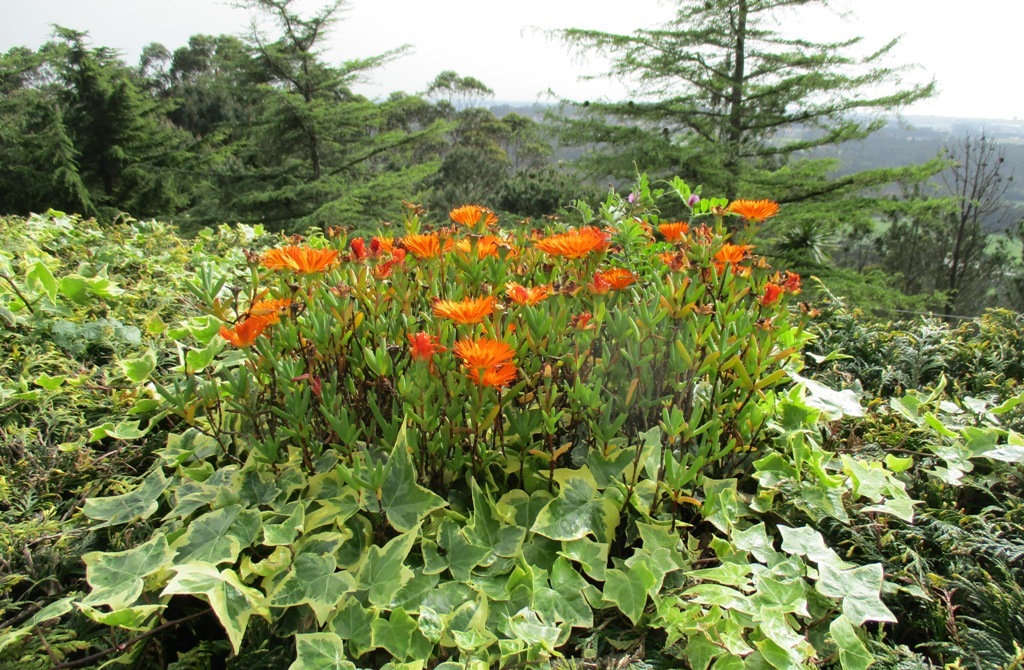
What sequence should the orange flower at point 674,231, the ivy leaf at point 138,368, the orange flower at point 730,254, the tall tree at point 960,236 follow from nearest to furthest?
the orange flower at point 730,254 < the ivy leaf at point 138,368 < the orange flower at point 674,231 < the tall tree at point 960,236

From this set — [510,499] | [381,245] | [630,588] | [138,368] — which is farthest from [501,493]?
[138,368]

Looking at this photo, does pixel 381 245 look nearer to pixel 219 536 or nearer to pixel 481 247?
pixel 481 247

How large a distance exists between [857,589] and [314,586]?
0.81 metres

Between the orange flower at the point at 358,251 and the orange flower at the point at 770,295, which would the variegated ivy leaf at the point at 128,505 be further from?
the orange flower at the point at 770,295

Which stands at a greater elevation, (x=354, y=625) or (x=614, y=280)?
(x=614, y=280)

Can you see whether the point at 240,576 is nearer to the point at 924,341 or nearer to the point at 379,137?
the point at 924,341

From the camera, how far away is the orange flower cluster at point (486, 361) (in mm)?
800

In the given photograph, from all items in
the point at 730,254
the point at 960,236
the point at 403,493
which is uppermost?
the point at 730,254

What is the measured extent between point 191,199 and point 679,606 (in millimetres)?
18894

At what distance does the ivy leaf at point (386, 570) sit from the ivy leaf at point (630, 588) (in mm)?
301

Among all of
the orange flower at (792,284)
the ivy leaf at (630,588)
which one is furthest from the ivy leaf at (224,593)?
the orange flower at (792,284)

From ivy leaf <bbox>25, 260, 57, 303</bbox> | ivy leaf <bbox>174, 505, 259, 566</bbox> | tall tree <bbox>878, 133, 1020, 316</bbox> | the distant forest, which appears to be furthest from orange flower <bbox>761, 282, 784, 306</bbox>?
tall tree <bbox>878, 133, 1020, 316</bbox>

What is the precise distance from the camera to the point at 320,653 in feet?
2.45

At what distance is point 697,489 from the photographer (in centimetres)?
110
